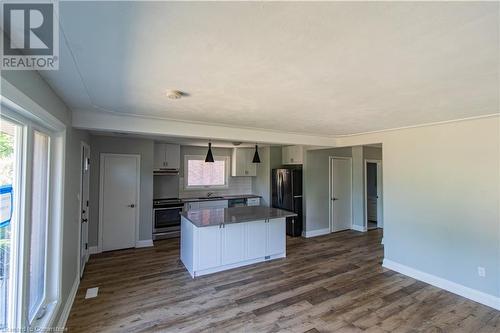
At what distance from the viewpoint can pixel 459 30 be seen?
3.70 ft

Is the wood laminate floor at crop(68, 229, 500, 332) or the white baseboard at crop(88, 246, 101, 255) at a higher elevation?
the white baseboard at crop(88, 246, 101, 255)

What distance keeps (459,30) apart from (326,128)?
2.67m

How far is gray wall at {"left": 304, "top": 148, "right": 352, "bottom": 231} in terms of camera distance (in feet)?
19.0

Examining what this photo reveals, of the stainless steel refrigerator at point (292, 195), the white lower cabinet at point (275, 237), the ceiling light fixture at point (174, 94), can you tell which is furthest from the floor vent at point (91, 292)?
the stainless steel refrigerator at point (292, 195)

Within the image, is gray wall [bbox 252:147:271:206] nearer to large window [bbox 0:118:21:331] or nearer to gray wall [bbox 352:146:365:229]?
gray wall [bbox 352:146:365:229]

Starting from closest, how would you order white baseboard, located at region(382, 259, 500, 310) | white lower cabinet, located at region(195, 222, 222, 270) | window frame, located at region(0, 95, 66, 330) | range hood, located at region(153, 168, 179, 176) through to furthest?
window frame, located at region(0, 95, 66, 330) → white baseboard, located at region(382, 259, 500, 310) → white lower cabinet, located at region(195, 222, 222, 270) → range hood, located at region(153, 168, 179, 176)

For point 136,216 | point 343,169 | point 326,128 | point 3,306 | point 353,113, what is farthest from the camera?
point 343,169

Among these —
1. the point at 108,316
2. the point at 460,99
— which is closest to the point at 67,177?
the point at 108,316

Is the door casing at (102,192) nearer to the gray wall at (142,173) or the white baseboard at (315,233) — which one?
the gray wall at (142,173)

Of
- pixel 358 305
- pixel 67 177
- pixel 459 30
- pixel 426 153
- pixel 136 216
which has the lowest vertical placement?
pixel 358 305

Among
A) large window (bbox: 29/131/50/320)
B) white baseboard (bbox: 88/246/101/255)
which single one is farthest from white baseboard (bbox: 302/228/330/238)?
large window (bbox: 29/131/50/320)

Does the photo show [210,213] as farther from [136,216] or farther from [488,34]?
[488,34]

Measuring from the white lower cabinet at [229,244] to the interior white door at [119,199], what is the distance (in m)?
1.47

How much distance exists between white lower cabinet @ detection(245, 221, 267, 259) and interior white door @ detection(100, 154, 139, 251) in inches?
98.1
